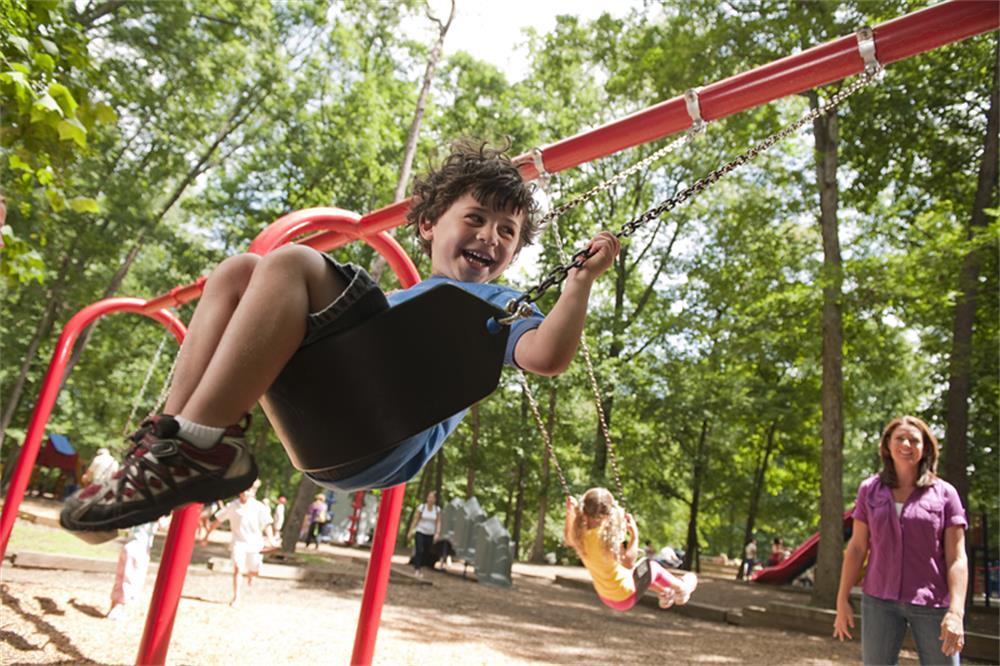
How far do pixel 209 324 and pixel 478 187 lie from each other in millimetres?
853

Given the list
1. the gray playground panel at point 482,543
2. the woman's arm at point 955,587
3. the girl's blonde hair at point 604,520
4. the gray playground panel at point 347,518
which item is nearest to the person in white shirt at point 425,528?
the gray playground panel at point 482,543

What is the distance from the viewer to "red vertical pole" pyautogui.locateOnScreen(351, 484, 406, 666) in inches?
134

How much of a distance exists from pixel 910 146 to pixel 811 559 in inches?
432

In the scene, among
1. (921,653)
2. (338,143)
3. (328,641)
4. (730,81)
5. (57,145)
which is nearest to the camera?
(730,81)

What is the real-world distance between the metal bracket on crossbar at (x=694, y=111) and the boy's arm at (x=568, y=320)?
3.65ft

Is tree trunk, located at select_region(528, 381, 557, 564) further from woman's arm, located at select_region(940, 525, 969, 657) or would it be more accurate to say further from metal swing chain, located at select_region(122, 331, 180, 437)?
woman's arm, located at select_region(940, 525, 969, 657)

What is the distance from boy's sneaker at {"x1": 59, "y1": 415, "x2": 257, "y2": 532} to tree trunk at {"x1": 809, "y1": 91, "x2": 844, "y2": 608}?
31.0 ft

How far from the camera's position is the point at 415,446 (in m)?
1.78

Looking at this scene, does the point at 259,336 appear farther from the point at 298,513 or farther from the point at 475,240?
the point at 298,513

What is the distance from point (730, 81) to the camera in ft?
8.20

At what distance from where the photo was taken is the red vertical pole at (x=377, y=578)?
342 centimetres

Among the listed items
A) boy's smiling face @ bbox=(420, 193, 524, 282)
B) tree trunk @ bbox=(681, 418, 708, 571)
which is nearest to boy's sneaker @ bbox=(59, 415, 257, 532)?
boy's smiling face @ bbox=(420, 193, 524, 282)

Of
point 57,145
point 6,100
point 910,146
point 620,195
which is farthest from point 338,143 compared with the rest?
point 6,100

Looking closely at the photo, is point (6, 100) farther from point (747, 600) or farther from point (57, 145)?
point (747, 600)
